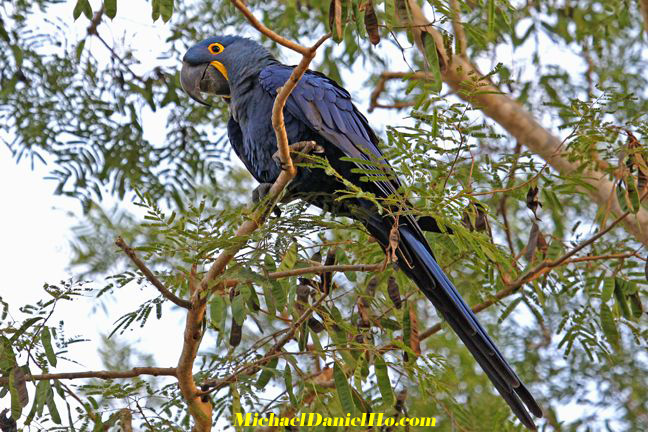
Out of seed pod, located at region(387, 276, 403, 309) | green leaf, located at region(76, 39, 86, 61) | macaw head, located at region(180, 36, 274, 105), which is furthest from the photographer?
green leaf, located at region(76, 39, 86, 61)

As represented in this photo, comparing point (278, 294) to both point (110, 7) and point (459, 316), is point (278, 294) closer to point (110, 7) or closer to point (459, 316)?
point (459, 316)

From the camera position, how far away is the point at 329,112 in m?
2.80

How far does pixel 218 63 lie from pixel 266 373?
1.52 meters

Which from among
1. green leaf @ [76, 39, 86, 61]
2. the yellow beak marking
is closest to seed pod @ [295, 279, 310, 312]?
the yellow beak marking

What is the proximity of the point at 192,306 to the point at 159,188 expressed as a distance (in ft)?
6.97

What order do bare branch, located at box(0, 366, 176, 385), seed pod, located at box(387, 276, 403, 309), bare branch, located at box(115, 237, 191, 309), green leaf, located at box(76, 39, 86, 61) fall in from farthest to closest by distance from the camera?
green leaf, located at box(76, 39, 86, 61) < seed pod, located at box(387, 276, 403, 309) < bare branch, located at box(0, 366, 176, 385) < bare branch, located at box(115, 237, 191, 309)

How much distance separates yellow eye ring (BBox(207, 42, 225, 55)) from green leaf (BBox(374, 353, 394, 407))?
5.46 ft

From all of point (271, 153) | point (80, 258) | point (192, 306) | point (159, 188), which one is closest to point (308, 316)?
point (192, 306)

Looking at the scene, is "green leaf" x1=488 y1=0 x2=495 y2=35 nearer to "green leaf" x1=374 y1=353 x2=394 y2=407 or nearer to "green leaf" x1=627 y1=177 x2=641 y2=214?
"green leaf" x1=627 y1=177 x2=641 y2=214

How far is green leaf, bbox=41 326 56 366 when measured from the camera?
7.00ft

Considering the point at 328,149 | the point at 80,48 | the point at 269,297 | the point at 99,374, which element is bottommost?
the point at 99,374

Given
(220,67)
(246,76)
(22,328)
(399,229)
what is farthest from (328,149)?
(22,328)

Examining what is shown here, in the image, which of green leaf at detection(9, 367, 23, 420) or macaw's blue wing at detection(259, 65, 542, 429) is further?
macaw's blue wing at detection(259, 65, 542, 429)

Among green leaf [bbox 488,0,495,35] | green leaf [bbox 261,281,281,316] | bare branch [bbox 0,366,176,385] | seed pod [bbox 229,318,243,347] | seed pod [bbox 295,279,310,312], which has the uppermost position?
green leaf [bbox 488,0,495,35]
